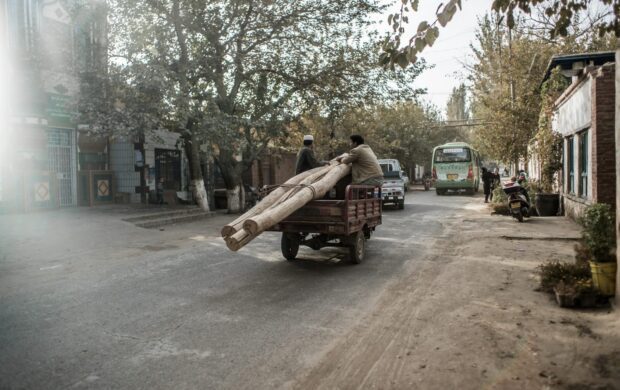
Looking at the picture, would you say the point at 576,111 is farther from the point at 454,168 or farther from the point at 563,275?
the point at 454,168

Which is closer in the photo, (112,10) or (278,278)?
(278,278)

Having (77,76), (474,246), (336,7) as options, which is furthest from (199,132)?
(474,246)

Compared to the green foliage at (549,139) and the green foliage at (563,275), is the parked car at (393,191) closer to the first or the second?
the green foliage at (549,139)

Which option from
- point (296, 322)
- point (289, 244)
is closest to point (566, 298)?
point (296, 322)

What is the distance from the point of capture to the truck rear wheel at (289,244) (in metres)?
8.75

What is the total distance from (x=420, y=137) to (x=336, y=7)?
27.9m

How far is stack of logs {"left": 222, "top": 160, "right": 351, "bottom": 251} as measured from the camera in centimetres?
618

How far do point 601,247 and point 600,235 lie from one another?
7.3 inches

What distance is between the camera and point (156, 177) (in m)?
21.3

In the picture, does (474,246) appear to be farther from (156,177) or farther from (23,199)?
(156,177)

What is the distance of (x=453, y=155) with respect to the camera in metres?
30.7

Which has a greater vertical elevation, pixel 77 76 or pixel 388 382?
pixel 77 76

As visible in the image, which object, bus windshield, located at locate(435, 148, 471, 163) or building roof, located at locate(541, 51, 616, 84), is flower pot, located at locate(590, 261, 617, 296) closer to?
building roof, located at locate(541, 51, 616, 84)

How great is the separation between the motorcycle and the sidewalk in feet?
22.7
